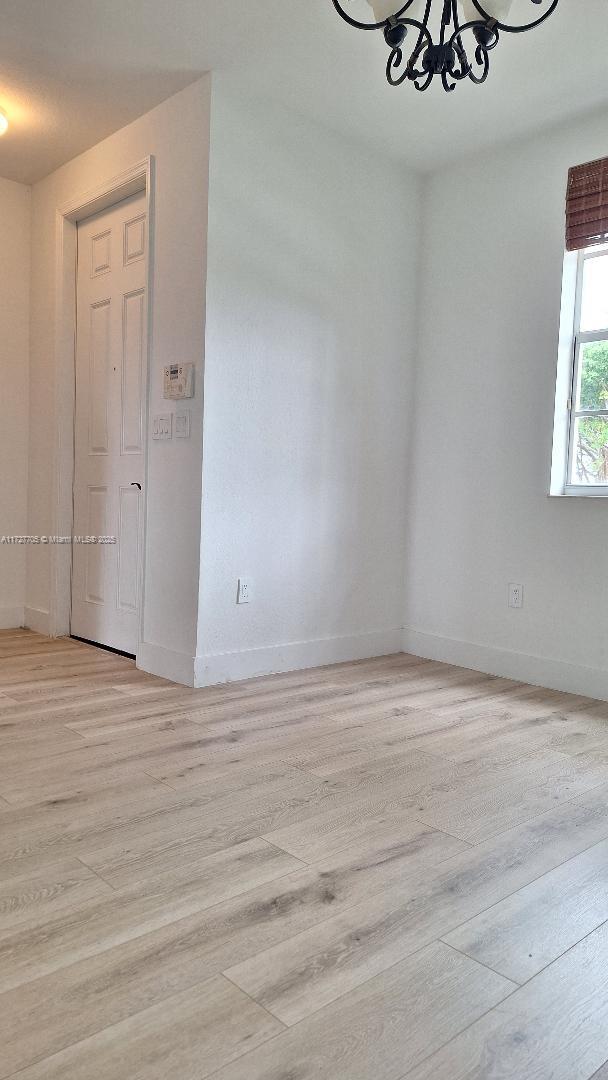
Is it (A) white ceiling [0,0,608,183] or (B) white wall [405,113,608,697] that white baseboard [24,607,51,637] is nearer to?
(B) white wall [405,113,608,697]

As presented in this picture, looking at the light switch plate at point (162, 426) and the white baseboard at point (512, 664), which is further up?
the light switch plate at point (162, 426)

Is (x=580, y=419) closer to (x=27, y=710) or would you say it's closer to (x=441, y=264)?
(x=441, y=264)

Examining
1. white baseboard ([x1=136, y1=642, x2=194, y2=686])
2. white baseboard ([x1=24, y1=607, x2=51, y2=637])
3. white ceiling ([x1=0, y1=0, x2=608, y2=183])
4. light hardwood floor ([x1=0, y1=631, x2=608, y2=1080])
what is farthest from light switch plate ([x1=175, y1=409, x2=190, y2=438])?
white baseboard ([x1=24, y1=607, x2=51, y2=637])

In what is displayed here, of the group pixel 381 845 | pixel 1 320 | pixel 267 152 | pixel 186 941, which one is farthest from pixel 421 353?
pixel 186 941

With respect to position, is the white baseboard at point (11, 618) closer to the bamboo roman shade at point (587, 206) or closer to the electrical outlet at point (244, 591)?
the electrical outlet at point (244, 591)

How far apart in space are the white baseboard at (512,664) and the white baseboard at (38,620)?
202cm

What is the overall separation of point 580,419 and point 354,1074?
116 inches

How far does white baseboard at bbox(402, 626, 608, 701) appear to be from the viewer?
11.0 feet

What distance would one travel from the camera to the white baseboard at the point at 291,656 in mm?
3324

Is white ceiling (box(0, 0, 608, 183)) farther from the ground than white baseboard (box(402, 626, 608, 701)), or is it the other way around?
white ceiling (box(0, 0, 608, 183))

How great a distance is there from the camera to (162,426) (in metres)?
3.40

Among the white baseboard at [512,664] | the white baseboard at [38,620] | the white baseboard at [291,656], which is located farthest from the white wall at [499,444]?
the white baseboard at [38,620]

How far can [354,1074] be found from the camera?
112 cm

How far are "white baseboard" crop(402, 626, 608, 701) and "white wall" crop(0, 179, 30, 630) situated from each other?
2344 millimetres
